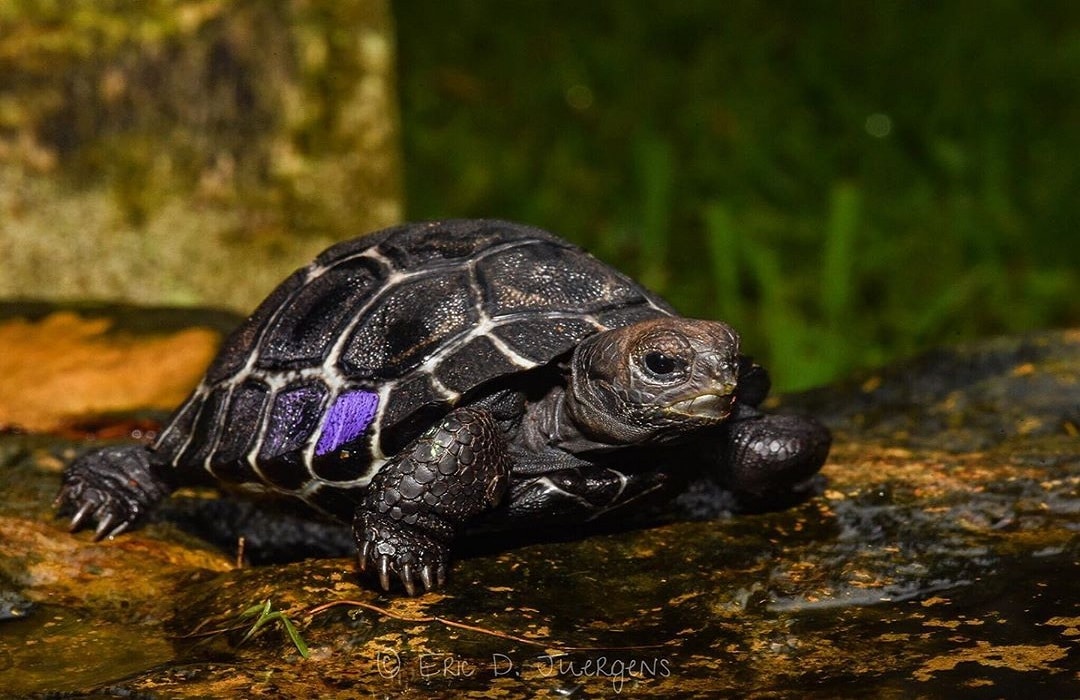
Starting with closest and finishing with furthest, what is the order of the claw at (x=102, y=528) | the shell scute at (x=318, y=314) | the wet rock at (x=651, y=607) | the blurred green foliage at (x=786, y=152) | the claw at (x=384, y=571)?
the wet rock at (x=651, y=607), the claw at (x=384, y=571), the shell scute at (x=318, y=314), the claw at (x=102, y=528), the blurred green foliage at (x=786, y=152)

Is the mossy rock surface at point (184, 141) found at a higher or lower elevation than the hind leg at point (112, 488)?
higher

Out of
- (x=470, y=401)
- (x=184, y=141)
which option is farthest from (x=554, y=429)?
(x=184, y=141)

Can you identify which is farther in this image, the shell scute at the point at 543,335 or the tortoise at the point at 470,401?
the shell scute at the point at 543,335

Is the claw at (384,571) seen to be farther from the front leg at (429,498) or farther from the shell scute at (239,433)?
the shell scute at (239,433)


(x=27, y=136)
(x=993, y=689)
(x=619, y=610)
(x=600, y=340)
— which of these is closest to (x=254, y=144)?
(x=27, y=136)

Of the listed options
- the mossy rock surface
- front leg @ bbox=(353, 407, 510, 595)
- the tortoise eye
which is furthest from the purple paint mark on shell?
the mossy rock surface

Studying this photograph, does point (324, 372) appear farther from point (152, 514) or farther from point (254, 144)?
point (254, 144)

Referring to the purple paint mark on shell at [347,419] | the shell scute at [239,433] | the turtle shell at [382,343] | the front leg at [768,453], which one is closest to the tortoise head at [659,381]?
the turtle shell at [382,343]

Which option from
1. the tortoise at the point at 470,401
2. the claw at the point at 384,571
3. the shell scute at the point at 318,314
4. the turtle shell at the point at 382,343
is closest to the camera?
the claw at the point at 384,571
